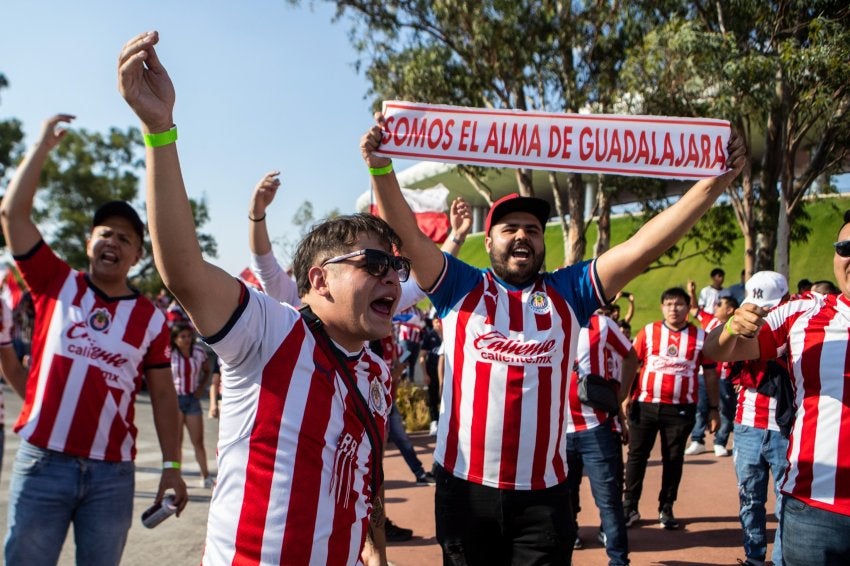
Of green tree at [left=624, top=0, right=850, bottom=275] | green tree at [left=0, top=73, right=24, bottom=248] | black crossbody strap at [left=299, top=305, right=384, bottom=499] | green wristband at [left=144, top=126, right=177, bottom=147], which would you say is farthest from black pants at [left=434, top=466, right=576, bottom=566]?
green tree at [left=0, top=73, right=24, bottom=248]

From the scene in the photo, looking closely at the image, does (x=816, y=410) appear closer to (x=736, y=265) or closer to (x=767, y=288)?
(x=767, y=288)

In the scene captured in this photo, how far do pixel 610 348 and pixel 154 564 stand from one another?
4099mm

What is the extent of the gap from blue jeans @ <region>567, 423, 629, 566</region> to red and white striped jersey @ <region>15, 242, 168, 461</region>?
3021 mm

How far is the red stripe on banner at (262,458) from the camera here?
1983 millimetres

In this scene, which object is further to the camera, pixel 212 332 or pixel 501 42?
pixel 501 42

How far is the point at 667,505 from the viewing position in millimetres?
6715

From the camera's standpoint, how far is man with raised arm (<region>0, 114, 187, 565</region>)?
310 cm

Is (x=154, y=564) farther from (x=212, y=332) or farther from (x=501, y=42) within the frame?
(x=501, y=42)

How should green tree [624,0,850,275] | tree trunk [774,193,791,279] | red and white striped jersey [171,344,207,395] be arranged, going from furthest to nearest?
1. tree trunk [774,193,791,279]
2. green tree [624,0,850,275]
3. red and white striped jersey [171,344,207,395]

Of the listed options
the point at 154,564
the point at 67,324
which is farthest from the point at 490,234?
the point at 154,564

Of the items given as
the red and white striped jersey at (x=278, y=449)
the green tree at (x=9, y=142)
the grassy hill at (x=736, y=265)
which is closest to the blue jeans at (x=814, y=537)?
the red and white striped jersey at (x=278, y=449)

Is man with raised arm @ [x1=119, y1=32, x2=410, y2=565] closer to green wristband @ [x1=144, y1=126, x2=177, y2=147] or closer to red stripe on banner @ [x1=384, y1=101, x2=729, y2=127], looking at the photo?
green wristband @ [x1=144, y1=126, x2=177, y2=147]

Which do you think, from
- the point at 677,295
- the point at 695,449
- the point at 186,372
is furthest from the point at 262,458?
the point at 695,449

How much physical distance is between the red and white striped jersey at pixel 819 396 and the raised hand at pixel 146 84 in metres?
2.66
